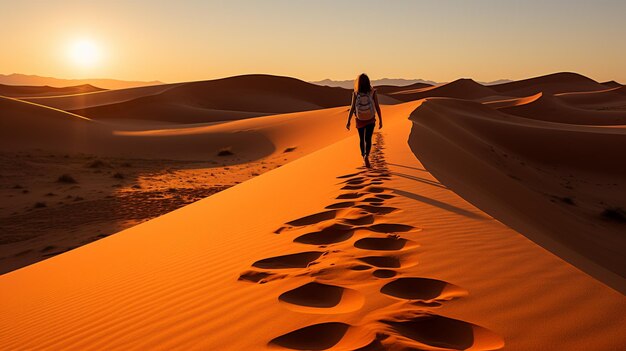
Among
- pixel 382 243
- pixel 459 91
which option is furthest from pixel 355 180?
pixel 459 91

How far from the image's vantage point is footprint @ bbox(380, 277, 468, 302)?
2639 mm

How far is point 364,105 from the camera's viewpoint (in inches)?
318

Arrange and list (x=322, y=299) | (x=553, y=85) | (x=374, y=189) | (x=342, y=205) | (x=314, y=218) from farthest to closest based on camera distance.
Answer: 1. (x=553, y=85)
2. (x=374, y=189)
3. (x=342, y=205)
4. (x=314, y=218)
5. (x=322, y=299)

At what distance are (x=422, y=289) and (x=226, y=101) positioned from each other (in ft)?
231

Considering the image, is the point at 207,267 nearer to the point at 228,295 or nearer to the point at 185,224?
the point at 228,295

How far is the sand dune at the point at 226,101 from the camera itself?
51031 mm

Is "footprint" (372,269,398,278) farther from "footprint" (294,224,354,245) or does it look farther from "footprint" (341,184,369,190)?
"footprint" (341,184,369,190)

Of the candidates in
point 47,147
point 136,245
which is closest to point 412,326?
point 136,245

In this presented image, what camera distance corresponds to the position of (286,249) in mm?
3920

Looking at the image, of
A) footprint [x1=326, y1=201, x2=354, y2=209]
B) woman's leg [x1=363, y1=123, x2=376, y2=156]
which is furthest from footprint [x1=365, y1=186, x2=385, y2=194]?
woman's leg [x1=363, y1=123, x2=376, y2=156]

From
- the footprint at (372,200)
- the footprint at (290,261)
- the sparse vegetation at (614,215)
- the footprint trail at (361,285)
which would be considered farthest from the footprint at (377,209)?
the sparse vegetation at (614,215)

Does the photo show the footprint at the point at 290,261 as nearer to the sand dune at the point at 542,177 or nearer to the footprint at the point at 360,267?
the footprint at the point at 360,267

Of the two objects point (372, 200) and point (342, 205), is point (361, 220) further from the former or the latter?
point (372, 200)

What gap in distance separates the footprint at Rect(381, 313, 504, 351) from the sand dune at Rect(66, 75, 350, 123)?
46039 mm
